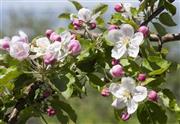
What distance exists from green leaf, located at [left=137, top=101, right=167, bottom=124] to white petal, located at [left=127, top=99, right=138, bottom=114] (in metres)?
0.04

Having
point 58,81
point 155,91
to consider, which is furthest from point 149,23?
point 58,81

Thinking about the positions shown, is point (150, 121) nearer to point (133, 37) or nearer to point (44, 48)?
point (133, 37)

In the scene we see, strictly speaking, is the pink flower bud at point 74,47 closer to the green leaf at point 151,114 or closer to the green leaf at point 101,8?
the green leaf at point 151,114

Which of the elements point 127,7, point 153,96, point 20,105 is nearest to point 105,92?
point 153,96

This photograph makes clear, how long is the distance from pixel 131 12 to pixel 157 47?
0.47 feet

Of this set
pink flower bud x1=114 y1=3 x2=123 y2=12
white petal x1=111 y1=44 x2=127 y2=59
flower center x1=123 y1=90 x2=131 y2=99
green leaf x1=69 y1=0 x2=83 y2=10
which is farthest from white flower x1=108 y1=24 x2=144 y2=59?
green leaf x1=69 y1=0 x2=83 y2=10

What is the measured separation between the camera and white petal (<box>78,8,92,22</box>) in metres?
1.81

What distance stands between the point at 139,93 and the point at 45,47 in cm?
30

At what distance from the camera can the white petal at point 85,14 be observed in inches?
71.4

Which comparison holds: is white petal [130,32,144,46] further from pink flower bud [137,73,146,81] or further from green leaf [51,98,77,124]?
green leaf [51,98,77,124]

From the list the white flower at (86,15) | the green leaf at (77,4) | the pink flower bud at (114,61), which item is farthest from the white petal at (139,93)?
the green leaf at (77,4)

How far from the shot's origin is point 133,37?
1.65 m

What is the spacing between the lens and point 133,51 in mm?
1630

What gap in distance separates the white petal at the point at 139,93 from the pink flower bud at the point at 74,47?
0.65 ft
